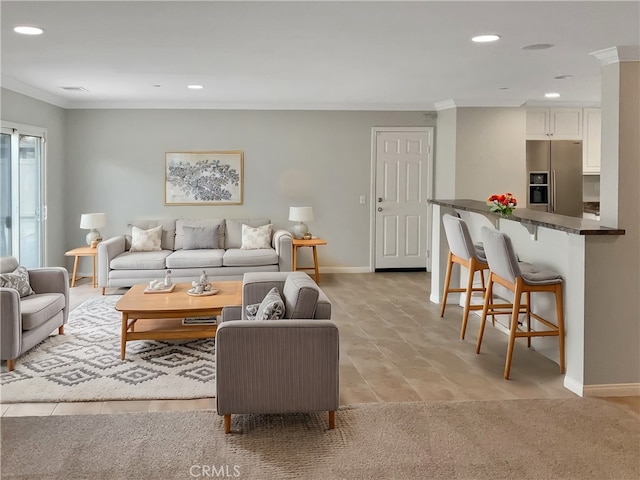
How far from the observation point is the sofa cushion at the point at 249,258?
23.9 ft

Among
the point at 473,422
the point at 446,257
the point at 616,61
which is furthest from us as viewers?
the point at 446,257

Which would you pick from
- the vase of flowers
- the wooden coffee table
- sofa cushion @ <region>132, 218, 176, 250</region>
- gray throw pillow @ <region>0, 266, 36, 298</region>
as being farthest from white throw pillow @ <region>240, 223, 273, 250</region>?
the vase of flowers

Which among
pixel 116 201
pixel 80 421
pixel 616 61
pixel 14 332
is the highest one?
pixel 616 61

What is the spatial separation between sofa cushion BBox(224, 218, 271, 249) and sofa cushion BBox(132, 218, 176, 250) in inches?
27.0

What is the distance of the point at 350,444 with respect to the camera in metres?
3.16

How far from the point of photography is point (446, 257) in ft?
21.4

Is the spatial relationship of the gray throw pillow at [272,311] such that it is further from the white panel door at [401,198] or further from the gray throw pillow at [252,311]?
the white panel door at [401,198]

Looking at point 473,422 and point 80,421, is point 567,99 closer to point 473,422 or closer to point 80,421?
point 473,422

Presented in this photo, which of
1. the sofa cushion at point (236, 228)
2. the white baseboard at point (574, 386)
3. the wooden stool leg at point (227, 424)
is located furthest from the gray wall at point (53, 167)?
the white baseboard at point (574, 386)

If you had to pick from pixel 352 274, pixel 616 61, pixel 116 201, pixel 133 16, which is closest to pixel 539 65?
pixel 616 61

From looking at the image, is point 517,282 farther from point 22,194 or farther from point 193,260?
point 22,194

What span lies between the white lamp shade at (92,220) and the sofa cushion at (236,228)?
61.0 inches

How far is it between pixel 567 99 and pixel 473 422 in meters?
5.41

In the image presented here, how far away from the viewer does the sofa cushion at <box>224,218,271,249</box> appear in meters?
8.01
